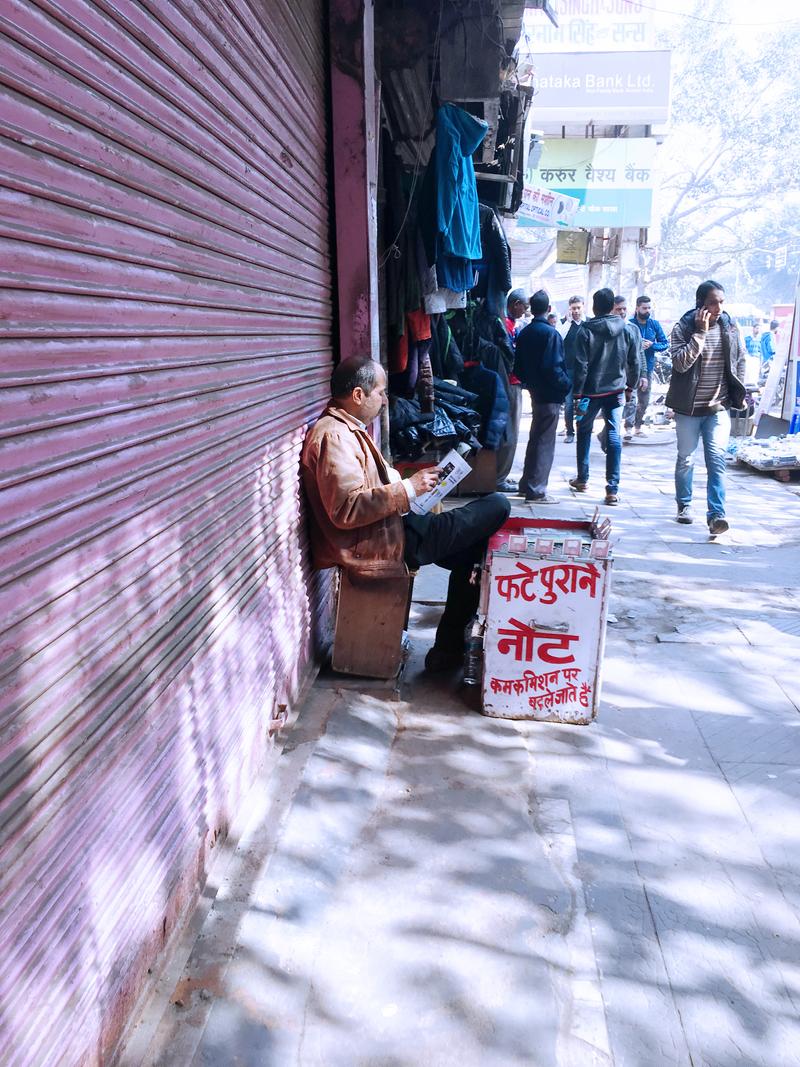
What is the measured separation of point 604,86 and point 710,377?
1434 centimetres

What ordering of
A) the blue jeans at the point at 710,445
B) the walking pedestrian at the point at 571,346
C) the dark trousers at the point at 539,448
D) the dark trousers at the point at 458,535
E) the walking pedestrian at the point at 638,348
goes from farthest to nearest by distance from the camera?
the walking pedestrian at the point at 571,346
the walking pedestrian at the point at 638,348
the dark trousers at the point at 539,448
the blue jeans at the point at 710,445
the dark trousers at the point at 458,535

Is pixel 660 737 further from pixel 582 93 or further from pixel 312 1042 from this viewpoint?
pixel 582 93

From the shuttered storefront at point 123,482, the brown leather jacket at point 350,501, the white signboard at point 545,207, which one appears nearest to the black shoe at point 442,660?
the brown leather jacket at point 350,501

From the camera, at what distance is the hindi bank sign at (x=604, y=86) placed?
18.0 metres

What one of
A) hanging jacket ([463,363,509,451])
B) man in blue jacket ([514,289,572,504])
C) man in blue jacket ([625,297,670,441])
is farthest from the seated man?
man in blue jacket ([625,297,670,441])

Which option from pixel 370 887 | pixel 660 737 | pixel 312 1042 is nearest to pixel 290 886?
pixel 370 887

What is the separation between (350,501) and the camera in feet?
11.7

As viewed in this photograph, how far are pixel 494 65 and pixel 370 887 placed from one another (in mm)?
5335

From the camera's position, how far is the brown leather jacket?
3596 mm

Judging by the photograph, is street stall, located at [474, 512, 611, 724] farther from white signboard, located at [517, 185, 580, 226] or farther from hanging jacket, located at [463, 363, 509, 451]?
white signboard, located at [517, 185, 580, 226]

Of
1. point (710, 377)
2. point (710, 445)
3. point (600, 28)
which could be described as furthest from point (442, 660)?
point (600, 28)

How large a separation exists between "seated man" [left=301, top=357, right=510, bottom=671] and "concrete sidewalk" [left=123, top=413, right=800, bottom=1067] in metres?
0.66

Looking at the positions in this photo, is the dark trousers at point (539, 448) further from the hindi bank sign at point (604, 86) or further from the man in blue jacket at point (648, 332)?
the hindi bank sign at point (604, 86)

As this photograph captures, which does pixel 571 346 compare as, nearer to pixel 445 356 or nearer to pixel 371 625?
pixel 445 356
